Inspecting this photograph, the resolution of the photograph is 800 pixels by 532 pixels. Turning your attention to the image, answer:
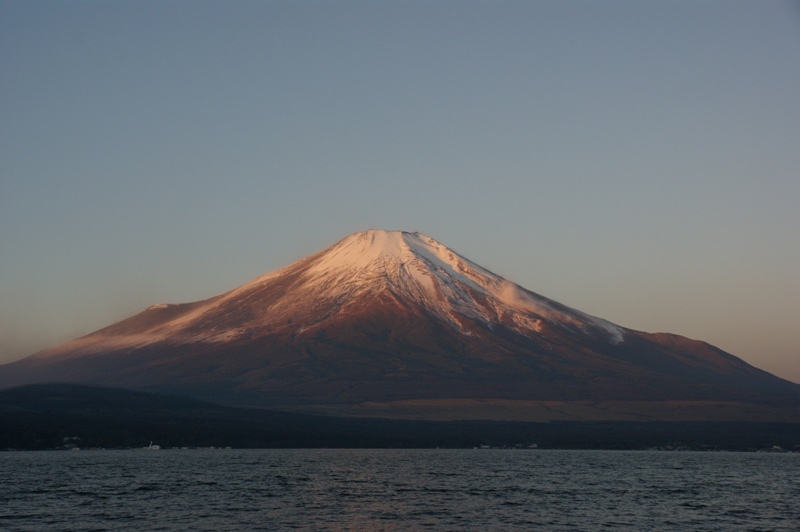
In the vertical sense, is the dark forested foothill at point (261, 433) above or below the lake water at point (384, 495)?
above

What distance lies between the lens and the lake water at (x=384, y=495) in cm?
6384

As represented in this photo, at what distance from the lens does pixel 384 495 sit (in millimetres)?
81812

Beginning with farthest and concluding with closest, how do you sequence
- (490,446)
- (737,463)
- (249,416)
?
1. (249,416)
2. (490,446)
3. (737,463)

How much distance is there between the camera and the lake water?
209 ft

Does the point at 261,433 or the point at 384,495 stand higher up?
the point at 261,433

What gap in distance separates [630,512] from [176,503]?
3228cm

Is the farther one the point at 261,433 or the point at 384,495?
the point at 261,433

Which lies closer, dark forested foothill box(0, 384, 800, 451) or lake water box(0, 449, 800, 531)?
lake water box(0, 449, 800, 531)

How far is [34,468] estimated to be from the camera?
110 metres

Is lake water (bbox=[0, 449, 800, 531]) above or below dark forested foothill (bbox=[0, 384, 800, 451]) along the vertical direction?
below

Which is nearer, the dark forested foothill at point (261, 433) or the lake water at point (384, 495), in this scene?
the lake water at point (384, 495)

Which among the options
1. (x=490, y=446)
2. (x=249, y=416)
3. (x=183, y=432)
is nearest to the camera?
(x=183, y=432)

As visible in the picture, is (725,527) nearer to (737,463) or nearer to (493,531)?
(493,531)

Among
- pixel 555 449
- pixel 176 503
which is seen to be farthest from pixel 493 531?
pixel 555 449
